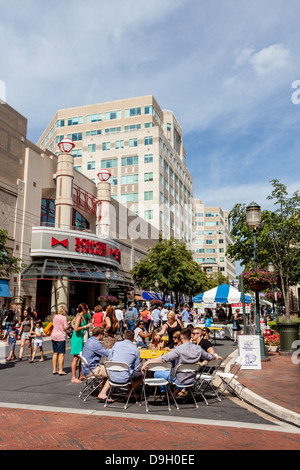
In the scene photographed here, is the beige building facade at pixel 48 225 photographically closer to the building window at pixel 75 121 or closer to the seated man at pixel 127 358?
the seated man at pixel 127 358

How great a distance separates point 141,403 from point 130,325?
10939 mm

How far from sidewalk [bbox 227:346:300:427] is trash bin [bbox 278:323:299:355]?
73.8 inches

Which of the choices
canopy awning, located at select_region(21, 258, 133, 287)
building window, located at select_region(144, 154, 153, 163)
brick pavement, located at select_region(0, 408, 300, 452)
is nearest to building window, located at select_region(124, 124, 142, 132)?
building window, located at select_region(144, 154, 153, 163)

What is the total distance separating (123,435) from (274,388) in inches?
173

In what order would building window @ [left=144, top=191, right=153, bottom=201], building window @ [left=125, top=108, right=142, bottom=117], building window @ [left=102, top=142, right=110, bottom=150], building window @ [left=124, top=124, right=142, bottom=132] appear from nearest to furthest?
1. building window @ [left=144, top=191, right=153, bottom=201]
2. building window @ [left=102, top=142, right=110, bottom=150]
3. building window @ [left=124, top=124, right=142, bottom=132]
4. building window @ [left=125, top=108, right=142, bottom=117]

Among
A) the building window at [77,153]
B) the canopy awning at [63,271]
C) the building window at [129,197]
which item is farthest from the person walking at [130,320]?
the building window at [77,153]

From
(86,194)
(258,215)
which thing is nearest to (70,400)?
(258,215)

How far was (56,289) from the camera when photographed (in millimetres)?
32031

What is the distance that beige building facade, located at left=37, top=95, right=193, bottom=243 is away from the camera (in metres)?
62.4

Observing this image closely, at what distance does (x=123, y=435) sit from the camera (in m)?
5.49

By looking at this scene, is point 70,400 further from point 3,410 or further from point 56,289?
point 56,289

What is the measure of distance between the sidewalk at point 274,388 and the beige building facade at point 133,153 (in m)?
50.2

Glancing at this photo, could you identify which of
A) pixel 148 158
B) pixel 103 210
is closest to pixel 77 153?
pixel 148 158

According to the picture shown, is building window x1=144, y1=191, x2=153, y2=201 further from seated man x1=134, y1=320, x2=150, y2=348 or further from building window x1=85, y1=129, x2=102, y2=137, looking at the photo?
seated man x1=134, y1=320, x2=150, y2=348
